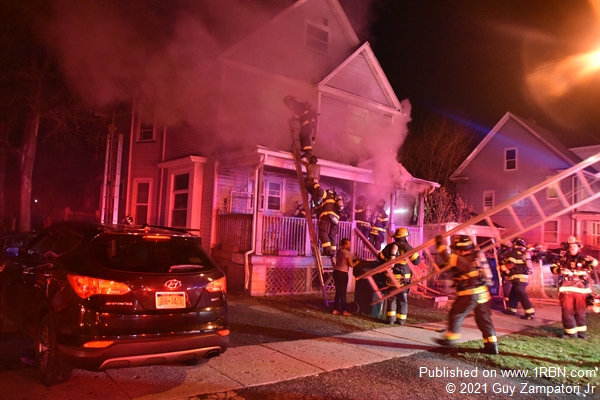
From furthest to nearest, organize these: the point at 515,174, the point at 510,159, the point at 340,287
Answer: the point at 510,159 → the point at 515,174 → the point at 340,287

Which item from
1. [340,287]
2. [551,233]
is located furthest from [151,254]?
[551,233]

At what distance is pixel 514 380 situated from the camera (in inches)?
183

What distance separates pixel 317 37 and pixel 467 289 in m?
11.1

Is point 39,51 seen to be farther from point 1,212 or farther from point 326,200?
point 326,200

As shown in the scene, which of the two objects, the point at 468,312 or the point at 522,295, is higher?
the point at 468,312

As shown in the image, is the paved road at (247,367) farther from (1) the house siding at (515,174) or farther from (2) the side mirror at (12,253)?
(1) the house siding at (515,174)

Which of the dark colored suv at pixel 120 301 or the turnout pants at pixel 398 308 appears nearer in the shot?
the dark colored suv at pixel 120 301

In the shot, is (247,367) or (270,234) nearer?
(247,367)

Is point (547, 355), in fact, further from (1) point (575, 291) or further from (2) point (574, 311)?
(1) point (575, 291)

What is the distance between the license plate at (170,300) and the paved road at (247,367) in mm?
764

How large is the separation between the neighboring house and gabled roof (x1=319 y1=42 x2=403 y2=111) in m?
10.9

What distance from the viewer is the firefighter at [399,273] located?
23.3 ft

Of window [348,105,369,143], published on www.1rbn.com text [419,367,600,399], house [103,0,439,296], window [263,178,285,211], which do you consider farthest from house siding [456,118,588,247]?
published on www.1rbn.com text [419,367,600,399]

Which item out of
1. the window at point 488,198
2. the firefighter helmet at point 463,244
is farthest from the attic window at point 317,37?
the window at point 488,198
